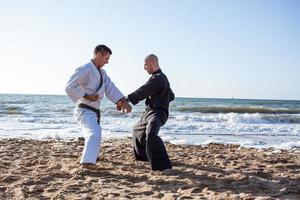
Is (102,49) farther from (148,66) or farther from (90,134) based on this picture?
(90,134)

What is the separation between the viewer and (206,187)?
382 cm

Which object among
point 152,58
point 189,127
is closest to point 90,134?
point 152,58

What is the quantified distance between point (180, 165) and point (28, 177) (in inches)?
74.9

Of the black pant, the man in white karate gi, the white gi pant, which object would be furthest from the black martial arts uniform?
the white gi pant

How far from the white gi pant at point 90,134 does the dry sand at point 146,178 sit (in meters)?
0.17

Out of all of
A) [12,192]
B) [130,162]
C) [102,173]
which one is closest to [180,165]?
[130,162]

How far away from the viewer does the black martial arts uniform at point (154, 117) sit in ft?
15.4

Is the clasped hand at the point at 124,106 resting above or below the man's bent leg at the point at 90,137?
above

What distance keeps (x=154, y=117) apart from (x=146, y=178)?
2.97ft

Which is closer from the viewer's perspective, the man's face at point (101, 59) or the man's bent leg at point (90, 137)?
the man's bent leg at point (90, 137)

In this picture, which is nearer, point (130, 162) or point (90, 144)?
point (90, 144)

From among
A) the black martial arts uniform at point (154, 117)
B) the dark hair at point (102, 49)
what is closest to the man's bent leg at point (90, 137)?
the black martial arts uniform at point (154, 117)

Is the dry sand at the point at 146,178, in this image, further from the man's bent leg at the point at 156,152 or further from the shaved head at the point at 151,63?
the shaved head at the point at 151,63

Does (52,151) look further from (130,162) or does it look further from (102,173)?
(102,173)
